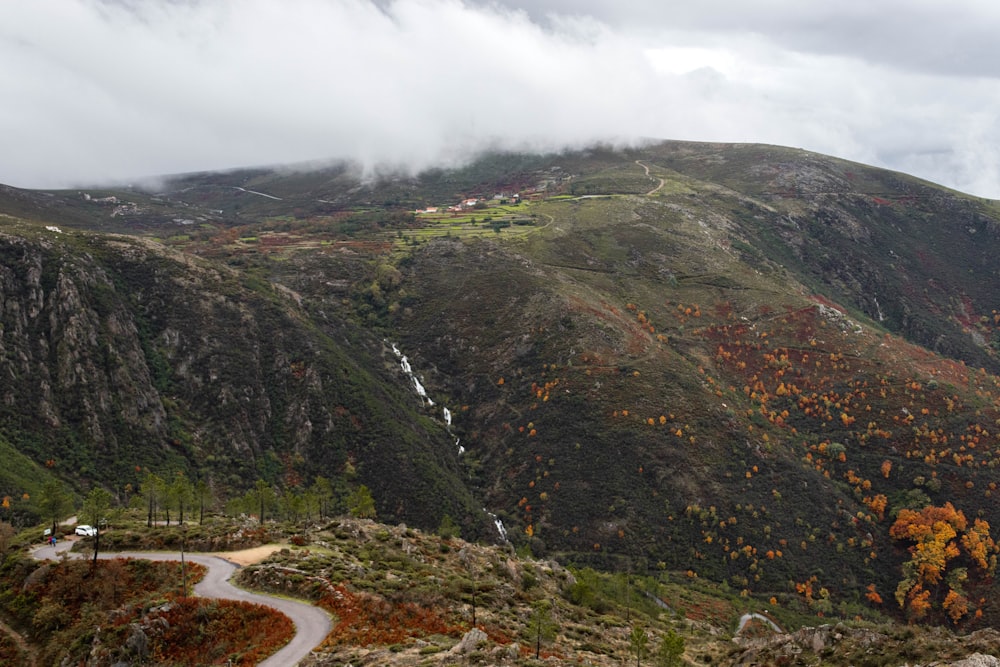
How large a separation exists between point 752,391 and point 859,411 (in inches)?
1043

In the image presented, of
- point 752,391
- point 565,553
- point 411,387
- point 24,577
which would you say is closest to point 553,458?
point 565,553

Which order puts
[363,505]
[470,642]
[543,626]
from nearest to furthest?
[470,642]
[543,626]
[363,505]

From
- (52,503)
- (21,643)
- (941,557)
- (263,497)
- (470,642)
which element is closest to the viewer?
(470,642)

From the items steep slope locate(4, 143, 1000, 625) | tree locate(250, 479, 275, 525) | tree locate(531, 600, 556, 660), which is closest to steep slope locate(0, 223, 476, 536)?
steep slope locate(4, 143, 1000, 625)

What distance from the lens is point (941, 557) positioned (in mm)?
117625

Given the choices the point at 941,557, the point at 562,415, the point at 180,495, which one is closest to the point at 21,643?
the point at 180,495

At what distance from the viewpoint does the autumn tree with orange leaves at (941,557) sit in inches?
4483

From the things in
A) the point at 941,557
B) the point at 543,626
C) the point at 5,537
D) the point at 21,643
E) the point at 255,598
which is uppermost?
the point at 255,598

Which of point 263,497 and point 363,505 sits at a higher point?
point 263,497

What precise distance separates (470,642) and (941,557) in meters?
122

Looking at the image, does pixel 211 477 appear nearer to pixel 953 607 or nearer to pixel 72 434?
pixel 72 434

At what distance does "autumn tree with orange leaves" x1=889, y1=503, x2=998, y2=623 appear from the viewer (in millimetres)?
113875

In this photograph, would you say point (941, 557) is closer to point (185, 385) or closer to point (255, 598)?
point (255, 598)

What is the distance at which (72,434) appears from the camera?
367ft
